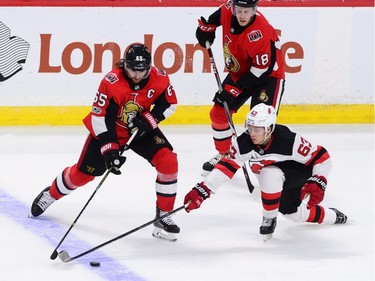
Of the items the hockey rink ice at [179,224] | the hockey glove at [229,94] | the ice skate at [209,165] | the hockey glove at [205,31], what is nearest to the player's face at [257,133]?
the hockey rink ice at [179,224]

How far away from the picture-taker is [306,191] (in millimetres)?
4719

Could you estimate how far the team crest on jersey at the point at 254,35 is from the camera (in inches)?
222

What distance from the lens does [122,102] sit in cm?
491

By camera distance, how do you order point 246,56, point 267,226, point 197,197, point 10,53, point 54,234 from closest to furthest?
point 197,197
point 267,226
point 54,234
point 246,56
point 10,53

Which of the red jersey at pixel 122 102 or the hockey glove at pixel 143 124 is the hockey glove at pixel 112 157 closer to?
the red jersey at pixel 122 102

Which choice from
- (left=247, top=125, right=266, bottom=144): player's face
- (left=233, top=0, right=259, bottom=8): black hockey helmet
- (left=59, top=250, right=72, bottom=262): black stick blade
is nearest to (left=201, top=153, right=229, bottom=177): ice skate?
(left=233, top=0, right=259, bottom=8): black hockey helmet

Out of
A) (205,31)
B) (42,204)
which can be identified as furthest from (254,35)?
(42,204)

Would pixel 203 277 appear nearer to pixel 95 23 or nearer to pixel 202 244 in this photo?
pixel 202 244

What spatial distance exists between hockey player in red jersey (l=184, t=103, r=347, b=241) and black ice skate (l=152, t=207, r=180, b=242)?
0.29 meters

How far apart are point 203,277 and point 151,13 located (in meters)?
3.31

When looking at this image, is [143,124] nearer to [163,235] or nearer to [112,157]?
[112,157]

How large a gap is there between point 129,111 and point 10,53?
238 centimetres

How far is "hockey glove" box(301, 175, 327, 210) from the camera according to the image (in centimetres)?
468

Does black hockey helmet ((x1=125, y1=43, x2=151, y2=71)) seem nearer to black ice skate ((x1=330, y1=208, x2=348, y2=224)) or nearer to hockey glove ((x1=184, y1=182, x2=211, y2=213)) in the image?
hockey glove ((x1=184, y1=182, x2=211, y2=213))
